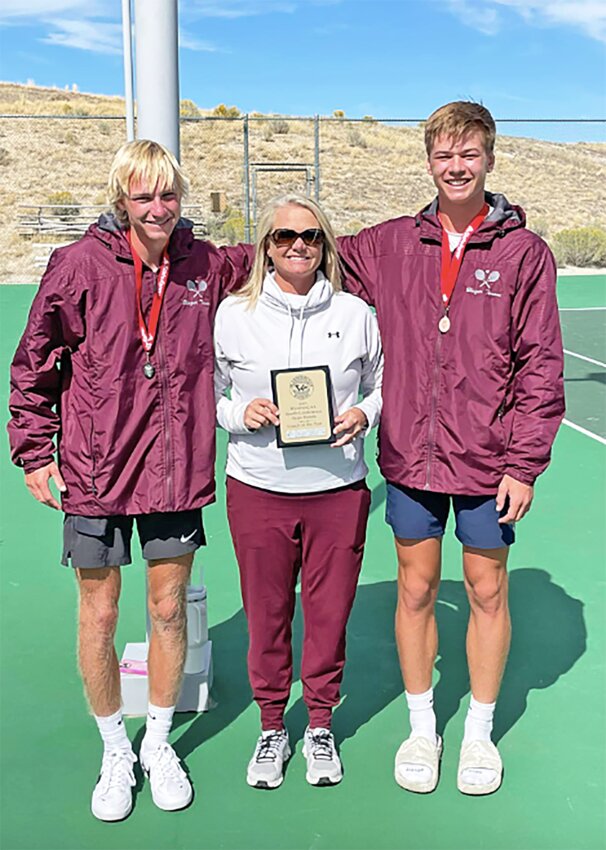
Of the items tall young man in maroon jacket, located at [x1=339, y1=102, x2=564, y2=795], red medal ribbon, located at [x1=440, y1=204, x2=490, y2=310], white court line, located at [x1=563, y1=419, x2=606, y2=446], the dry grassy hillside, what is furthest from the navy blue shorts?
the dry grassy hillside

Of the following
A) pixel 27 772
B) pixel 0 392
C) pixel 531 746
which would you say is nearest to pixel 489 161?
pixel 531 746

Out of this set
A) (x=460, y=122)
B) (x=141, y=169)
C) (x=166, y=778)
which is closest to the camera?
(x=141, y=169)

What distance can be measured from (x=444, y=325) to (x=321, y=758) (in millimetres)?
1434

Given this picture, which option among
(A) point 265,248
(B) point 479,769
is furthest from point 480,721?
(A) point 265,248

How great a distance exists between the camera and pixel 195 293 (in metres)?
3.04

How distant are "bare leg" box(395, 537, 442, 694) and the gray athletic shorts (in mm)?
685

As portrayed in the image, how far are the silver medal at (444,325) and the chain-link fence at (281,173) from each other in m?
23.1

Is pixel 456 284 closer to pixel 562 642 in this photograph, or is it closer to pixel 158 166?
pixel 158 166

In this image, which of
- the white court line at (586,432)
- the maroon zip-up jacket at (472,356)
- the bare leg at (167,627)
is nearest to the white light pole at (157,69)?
the maroon zip-up jacket at (472,356)

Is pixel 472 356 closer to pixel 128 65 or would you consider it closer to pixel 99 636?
pixel 99 636

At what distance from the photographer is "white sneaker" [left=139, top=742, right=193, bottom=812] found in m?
3.17

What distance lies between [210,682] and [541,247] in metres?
2.00

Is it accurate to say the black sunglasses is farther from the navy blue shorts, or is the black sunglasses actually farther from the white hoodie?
the navy blue shorts

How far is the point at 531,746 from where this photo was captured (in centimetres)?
355
